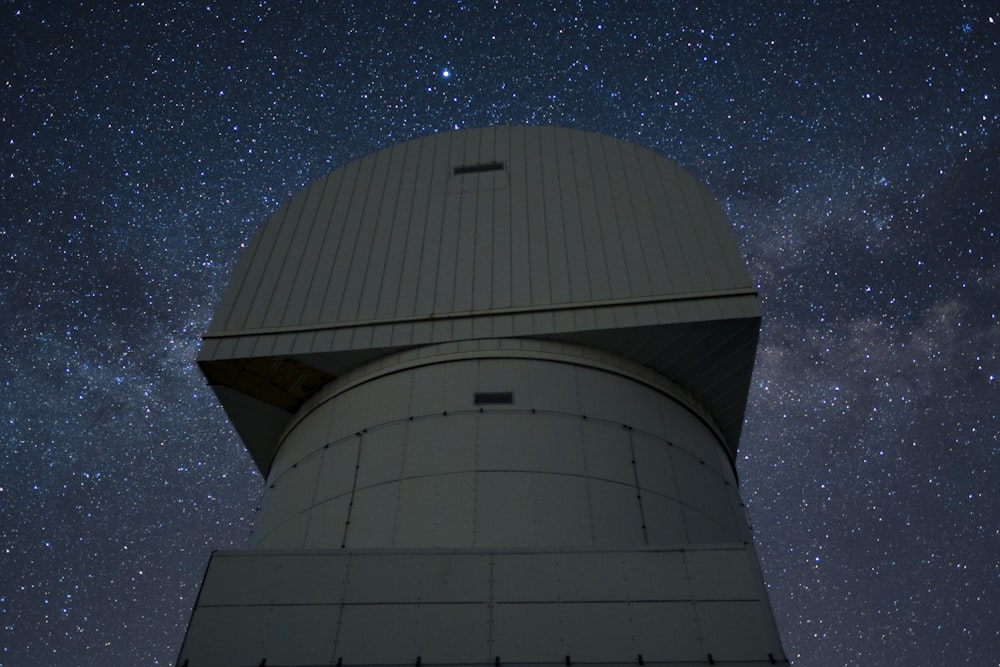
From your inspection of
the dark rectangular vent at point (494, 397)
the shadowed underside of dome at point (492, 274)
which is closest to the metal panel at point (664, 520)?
the dark rectangular vent at point (494, 397)

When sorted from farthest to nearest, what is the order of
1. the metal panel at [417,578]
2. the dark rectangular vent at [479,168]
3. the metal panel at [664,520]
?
the dark rectangular vent at [479,168], the metal panel at [664,520], the metal panel at [417,578]

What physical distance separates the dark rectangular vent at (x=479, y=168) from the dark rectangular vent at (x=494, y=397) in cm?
488

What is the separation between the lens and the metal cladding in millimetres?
6867

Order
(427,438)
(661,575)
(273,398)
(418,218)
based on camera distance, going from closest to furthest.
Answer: (661,575)
(427,438)
(273,398)
(418,218)

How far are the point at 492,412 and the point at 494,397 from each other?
27 centimetres

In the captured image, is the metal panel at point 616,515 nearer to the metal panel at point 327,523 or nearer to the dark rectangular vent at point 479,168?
the metal panel at point 327,523

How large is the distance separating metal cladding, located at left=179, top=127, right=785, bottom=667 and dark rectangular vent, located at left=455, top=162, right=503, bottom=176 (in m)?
0.04

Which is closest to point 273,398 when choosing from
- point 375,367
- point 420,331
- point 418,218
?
point 375,367

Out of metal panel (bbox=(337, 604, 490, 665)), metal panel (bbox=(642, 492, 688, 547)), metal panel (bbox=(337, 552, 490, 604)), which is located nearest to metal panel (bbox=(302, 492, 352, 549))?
metal panel (bbox=(337, 552, 490, 604))

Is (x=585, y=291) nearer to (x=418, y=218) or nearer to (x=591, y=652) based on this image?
(x=418, y=218)

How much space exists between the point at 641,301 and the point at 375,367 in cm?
383

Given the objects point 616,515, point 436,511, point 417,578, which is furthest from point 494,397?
point 417,578

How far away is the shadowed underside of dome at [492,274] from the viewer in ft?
33.7

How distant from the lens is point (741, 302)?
9.99 m
